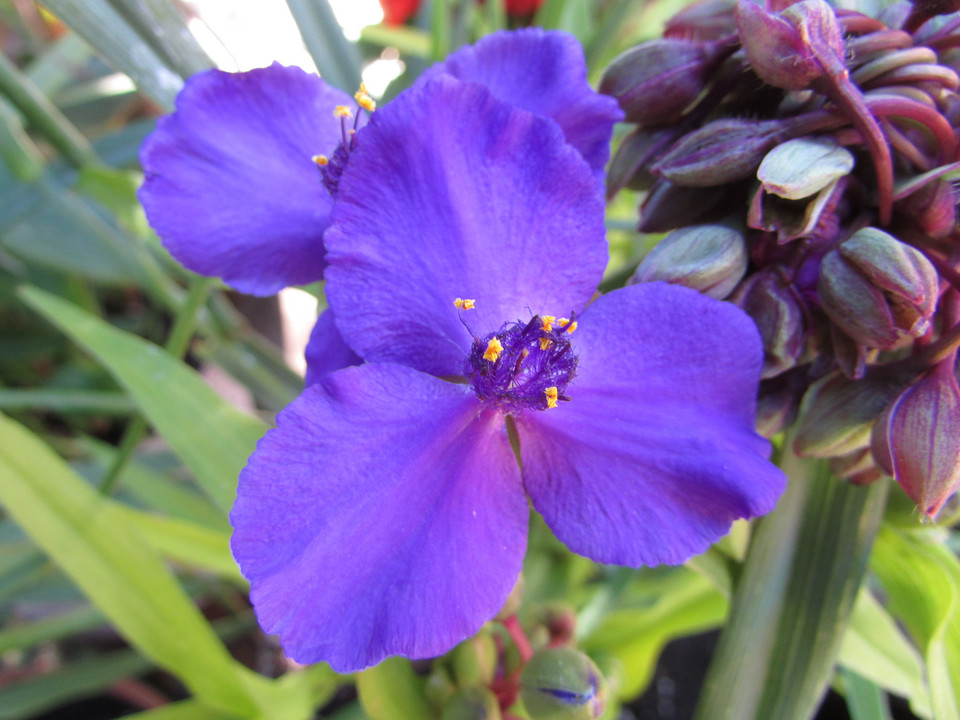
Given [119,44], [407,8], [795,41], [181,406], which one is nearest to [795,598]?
[795,41]

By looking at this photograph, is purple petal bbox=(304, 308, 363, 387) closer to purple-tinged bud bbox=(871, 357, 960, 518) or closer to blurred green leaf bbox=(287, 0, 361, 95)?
purple-tinged bud bbox=(871, 357, 960, 518)

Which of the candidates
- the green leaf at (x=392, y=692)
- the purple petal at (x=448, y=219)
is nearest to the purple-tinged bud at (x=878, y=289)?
the purple petal at (x=448, y=219)

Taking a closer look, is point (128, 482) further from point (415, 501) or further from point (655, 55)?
point (655, 55)

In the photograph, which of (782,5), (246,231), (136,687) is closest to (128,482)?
(136,687)

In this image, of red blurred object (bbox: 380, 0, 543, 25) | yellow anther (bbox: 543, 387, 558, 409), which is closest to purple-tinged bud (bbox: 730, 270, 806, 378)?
yellow anther (bbox: 543, 387, 558, 409)

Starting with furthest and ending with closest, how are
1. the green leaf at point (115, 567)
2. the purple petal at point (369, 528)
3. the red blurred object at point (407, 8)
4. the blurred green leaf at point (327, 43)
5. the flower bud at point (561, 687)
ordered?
the red blurred object at point (407, 8)
the blurred green leaf at point (327, 43)
the green leaf at point (115, 567)
the flower bud at point (561, 687)
the purple petal at point (369, 528)

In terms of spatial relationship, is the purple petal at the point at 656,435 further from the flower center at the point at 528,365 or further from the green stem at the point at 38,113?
the green stem at the point at 38,113
